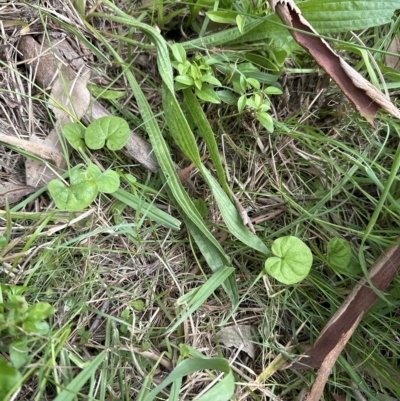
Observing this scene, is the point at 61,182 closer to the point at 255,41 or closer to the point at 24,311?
the point at 24,311

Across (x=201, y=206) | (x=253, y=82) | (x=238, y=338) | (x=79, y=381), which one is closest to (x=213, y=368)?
(x=238, y=338)

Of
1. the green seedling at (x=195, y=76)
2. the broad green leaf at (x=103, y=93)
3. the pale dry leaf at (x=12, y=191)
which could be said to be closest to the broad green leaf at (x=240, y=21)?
the green seedling at (x=195, y=76)

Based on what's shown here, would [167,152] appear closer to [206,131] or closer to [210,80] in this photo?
[206,131]

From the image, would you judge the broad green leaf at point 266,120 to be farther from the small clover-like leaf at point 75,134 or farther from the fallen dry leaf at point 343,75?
the small clover-like leaf at point 75,134

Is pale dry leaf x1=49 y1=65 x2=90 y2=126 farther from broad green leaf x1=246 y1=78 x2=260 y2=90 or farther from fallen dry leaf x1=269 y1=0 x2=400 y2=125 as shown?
fallen dry leaf x1=269 y1=0 x2=400 y2=125

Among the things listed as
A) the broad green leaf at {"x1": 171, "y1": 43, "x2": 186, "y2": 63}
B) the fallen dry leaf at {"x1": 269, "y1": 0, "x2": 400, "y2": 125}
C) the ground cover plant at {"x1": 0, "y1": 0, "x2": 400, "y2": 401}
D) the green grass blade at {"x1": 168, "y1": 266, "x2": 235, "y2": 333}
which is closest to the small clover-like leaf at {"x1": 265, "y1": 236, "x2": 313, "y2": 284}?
the ground cover plant at {"x1": 0, "y1": 0, "x2": 400, "y2": 401}

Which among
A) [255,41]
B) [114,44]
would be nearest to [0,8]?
[114,44]
